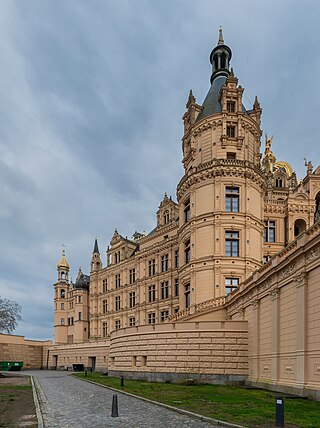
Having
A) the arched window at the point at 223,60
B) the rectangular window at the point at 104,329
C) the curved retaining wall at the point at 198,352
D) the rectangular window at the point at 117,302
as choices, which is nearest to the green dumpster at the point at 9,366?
the rectangular window at the point at 104,329

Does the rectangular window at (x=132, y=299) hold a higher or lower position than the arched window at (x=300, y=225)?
lower

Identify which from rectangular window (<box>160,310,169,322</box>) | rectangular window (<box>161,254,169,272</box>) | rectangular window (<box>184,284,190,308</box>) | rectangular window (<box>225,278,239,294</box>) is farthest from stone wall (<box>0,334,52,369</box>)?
rectangular window (<box>225,278,239,294</box>)

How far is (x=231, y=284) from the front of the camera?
42.2 m

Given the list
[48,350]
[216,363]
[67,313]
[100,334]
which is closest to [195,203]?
[216,363]

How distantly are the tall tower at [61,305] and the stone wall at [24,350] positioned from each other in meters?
8.68

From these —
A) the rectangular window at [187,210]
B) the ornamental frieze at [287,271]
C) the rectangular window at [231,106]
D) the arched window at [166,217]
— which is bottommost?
the ornamental frieze at [287,271]

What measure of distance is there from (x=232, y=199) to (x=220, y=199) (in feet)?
4.74

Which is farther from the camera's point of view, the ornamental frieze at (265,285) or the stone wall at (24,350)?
the stone wall at (24,350)

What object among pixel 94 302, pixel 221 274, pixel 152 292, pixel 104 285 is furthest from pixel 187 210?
pixel 94 302

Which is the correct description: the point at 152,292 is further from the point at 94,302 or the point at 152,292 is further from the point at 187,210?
the point at 187,210

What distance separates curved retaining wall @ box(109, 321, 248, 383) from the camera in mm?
30953

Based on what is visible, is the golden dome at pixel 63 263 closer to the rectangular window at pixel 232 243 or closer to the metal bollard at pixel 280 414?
the rectangular window at pixel 232 243

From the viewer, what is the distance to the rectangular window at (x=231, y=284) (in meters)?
42.1

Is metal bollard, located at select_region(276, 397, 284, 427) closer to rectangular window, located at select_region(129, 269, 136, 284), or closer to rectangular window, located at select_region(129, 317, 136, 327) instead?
rectangular window, located at select_region(129, 317, 136, 327)
